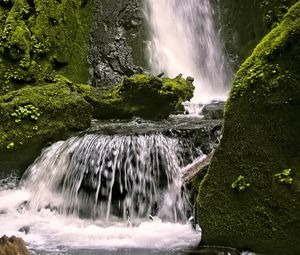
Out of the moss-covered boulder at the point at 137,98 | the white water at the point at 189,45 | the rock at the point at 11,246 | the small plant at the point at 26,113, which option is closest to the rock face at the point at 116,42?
the white water at the point at 189,45

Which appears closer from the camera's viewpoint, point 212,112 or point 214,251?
point 214,251

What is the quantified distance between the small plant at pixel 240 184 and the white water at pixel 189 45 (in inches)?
364

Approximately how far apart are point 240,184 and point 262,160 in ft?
1.09

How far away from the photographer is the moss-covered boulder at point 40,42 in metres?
10.4

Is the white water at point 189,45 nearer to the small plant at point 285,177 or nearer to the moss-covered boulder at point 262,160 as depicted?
the moss-covered boulder at point 262,160

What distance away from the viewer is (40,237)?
534 centimetres

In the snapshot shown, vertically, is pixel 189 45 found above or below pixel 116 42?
above

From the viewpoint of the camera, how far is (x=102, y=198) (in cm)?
621

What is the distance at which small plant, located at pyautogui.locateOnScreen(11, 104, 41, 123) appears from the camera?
25.3ft

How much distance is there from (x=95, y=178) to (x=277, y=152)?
325cm

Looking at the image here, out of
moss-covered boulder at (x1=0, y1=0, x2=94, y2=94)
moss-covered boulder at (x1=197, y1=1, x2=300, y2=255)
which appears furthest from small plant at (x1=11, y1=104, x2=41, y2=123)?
moss-covered boulder at (x1=197, y1=1, x2=300, y2=255)

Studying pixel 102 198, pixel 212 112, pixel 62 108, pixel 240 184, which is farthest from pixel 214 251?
pixel 212 112

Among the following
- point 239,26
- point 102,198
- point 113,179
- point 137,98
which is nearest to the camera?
point 102,198

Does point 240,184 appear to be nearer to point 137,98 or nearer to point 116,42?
point 137,98
